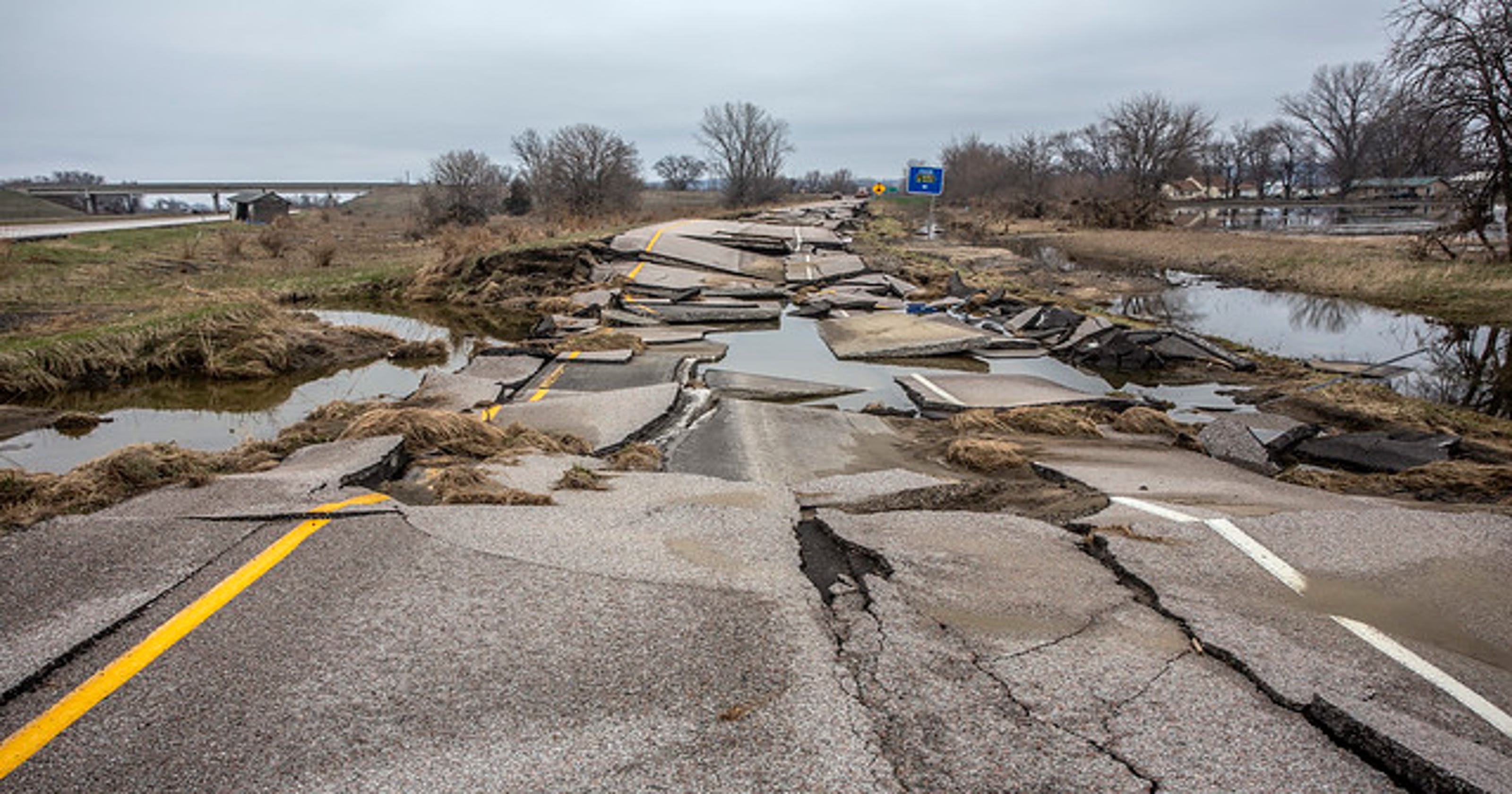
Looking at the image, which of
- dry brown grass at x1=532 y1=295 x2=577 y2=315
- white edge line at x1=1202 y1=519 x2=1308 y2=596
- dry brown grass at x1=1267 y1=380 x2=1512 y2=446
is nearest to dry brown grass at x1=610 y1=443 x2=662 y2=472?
white edge line at x1=1202 y1=519 x2=1308 y2=596

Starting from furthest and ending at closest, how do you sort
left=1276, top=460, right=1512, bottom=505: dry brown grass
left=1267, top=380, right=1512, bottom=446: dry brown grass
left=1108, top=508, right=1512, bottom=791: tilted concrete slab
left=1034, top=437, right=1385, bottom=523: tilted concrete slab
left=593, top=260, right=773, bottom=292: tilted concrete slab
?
left=593, top=260, right=773, bottom=292: tilted concrete slab, left=1267, top=380, right=1512, bottom=446: dry brown grass, left=1276, top=460, right=1512, bottom=505: dry brown grass, left=1034, top=437, right=1385, bottom=523: tilted concrete slab, left=1108, top=508, right=1512, bottom=791: tilted concrete slab

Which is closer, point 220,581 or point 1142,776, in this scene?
point 1142,776

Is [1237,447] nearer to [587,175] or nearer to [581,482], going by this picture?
[581,482]

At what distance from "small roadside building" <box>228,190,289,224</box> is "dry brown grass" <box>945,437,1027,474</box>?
5547cm

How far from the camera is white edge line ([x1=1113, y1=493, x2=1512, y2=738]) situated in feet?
9.95

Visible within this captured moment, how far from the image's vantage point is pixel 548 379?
10.5m

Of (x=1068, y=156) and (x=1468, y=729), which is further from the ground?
(x=1068, y=156)

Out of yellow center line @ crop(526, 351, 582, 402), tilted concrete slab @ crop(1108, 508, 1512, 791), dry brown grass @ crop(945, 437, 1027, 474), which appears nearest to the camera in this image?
tilted concrete slab @ crop(1108, 508, 1512, 791)

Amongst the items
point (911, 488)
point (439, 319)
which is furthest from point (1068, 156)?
point (911, 488)

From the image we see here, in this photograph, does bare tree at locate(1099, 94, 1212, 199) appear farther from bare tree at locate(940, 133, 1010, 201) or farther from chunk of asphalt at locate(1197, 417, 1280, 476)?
chunk of asphalt at locate(1197, 417, 1280, 476)

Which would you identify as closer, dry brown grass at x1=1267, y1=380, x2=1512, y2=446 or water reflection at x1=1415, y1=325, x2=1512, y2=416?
dry brown grass at x1=1267, y1=380, x2=1512, y2=446

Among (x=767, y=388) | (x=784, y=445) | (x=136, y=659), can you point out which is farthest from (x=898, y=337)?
(x=136, y=659)

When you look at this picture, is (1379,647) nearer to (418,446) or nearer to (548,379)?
(418,446)

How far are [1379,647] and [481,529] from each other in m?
4.43
